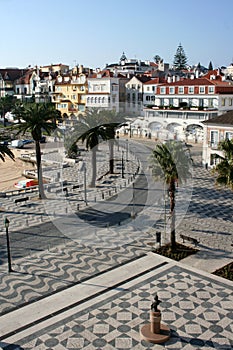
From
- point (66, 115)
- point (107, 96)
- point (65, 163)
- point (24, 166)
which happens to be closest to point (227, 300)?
point (65, 163)

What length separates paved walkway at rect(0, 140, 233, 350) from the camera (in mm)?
15977

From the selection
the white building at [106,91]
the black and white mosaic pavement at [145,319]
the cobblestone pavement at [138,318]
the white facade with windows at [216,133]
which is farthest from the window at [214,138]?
the white building at [106,91]

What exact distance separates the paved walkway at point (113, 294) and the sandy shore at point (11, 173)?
19.2 meters

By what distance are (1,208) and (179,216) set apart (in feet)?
47.6

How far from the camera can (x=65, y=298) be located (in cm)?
1894

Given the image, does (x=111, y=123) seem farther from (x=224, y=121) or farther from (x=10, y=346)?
(x=10, y=346)

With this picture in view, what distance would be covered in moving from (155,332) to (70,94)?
273ft

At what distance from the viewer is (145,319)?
56.2 ft

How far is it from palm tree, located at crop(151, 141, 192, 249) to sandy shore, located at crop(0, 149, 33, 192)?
23.3 metres

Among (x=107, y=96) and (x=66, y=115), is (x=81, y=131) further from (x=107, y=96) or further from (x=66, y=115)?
(x=66, y=115)

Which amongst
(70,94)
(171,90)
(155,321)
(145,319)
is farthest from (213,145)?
(70,94)

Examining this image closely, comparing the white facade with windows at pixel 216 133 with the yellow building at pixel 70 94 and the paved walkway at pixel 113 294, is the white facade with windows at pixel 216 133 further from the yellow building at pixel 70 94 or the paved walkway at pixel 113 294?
the yellow building at pixel 70 94

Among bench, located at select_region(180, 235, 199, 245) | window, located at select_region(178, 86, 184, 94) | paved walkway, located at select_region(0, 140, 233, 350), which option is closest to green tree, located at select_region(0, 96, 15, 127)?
window, located at select_region(178, 86, 184, 94)

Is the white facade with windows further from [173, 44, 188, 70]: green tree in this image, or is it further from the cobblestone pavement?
[173, 44, 188, 70]: green tree
